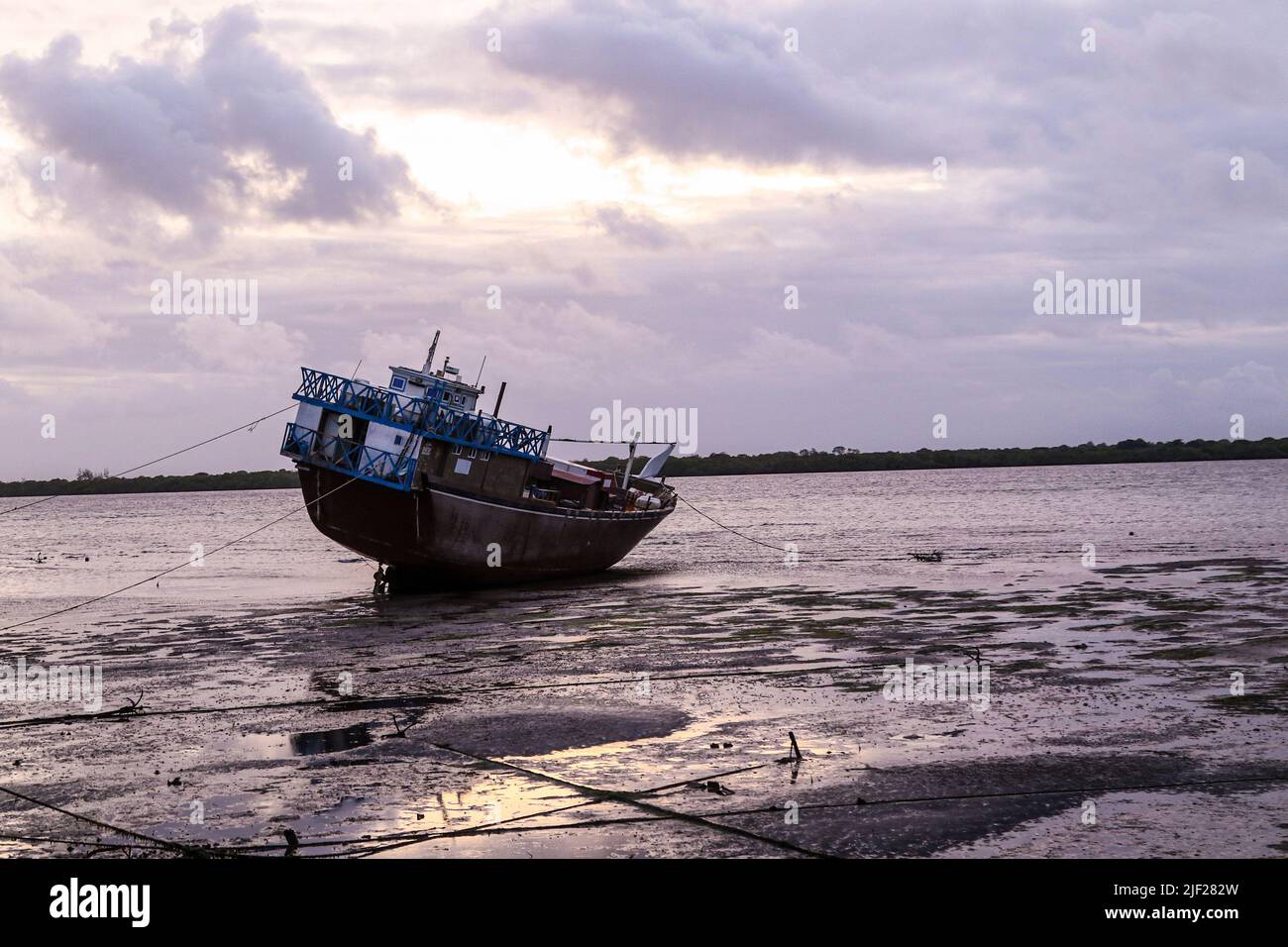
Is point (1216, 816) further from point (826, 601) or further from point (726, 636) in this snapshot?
point (826, 601)

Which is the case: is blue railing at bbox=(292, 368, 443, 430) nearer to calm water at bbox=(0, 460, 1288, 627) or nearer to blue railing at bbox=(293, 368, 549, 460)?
blue railing at bbox=(293, 368, 549, 460)

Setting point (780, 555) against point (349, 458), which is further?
point (780, 555)

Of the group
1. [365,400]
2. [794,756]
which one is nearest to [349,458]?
[365,400]

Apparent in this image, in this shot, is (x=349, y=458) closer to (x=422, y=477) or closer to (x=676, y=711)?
(x=422, y=477)

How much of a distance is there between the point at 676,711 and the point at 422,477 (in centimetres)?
1677

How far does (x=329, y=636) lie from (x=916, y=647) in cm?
1243

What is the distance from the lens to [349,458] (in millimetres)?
31344

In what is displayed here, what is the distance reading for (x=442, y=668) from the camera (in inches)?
795

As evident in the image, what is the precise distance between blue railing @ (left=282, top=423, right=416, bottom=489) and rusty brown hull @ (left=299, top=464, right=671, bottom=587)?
29 cm

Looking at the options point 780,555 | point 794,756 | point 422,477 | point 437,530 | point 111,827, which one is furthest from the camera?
point 780,555

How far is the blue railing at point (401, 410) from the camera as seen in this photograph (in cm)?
3120

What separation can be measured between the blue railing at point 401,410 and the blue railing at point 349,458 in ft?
2.59

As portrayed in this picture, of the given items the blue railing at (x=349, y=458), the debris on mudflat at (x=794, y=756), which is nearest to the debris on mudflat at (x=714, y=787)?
the debris on mudflat at (x=794, y=756)

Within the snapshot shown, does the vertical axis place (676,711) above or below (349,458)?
below
